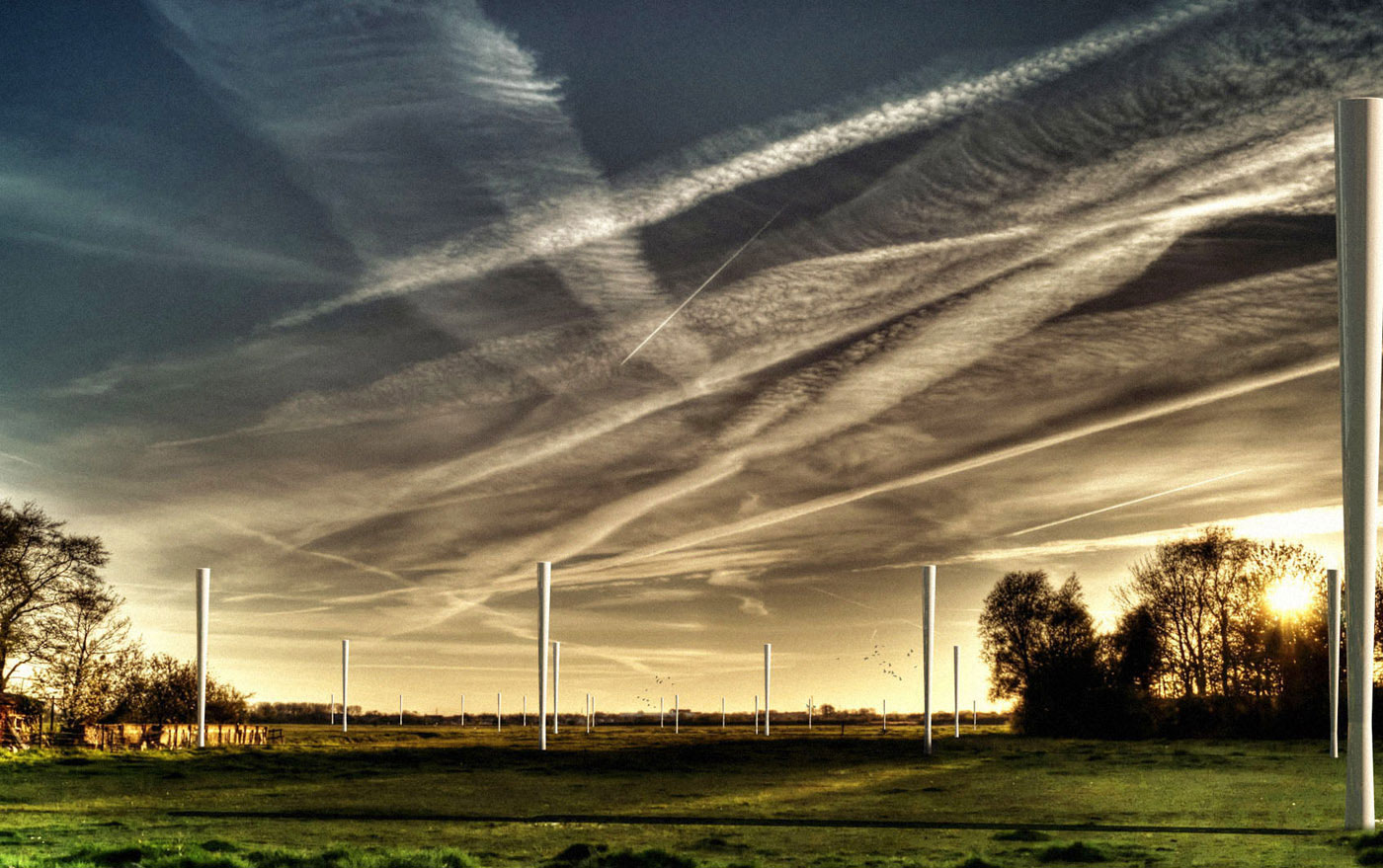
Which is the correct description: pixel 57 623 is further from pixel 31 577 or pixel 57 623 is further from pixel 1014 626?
pixel 1014 626

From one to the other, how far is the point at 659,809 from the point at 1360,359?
19.9 m

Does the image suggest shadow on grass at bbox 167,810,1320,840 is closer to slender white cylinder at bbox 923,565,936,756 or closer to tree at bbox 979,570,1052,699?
slender white cylinder at bbox 923,565,936,756

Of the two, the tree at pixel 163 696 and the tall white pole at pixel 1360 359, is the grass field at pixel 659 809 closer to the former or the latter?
the tall white pole at pixel 1360 359

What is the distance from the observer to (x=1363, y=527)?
67.4 feet

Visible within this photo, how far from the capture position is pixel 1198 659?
87.0m

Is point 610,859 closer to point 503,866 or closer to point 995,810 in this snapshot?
point 503,866

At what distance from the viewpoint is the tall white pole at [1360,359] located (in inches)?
808

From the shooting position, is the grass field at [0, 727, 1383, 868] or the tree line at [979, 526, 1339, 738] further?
the tree line at [979, 526, 1339, 738]

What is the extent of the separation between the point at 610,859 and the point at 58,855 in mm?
9365

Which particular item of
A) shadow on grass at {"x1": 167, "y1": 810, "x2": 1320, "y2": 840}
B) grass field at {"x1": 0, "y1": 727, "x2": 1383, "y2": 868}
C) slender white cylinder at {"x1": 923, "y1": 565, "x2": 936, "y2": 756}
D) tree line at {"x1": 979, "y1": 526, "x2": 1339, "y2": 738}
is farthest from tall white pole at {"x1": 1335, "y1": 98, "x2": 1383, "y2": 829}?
tree line at {"x1": 979, "y1": 526, "x2": 1339, "y2": 738}


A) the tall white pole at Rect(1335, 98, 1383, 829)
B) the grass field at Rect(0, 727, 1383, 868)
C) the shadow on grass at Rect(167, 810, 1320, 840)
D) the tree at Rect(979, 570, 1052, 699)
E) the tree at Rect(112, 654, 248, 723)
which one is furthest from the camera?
the tree at Rect(979, 570, 1052, 699)

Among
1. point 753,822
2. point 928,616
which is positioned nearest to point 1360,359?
point 753,822

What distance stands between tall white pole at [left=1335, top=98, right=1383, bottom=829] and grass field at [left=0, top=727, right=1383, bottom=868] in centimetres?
329

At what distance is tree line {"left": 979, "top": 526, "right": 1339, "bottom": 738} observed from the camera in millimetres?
81000
